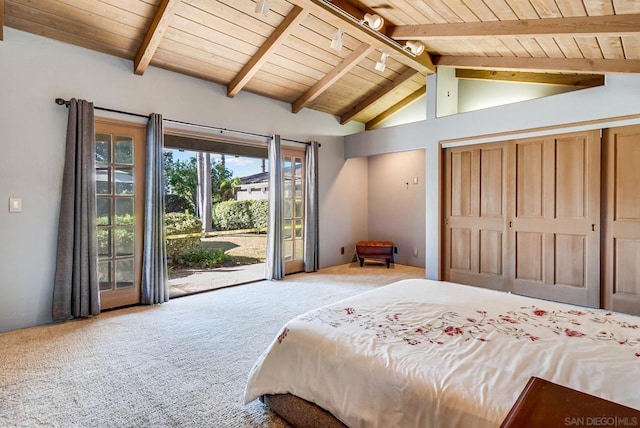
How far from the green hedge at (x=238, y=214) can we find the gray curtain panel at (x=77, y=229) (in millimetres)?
4754

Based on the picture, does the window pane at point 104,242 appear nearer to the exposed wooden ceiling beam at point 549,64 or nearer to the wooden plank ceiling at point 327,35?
the wooden plank ceiling at point 327,35

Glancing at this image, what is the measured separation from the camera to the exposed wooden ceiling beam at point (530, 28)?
2.68 metres

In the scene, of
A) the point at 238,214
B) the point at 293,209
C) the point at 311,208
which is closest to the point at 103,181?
the point at 293,209

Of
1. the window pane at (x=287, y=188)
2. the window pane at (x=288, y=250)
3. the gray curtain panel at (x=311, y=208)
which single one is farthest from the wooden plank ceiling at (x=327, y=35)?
the window pane at (x=288, y=250)

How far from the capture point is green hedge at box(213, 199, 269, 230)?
27.3 ft

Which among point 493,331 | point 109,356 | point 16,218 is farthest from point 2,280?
→ point 493,331

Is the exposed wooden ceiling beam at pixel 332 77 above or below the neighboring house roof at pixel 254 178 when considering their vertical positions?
above

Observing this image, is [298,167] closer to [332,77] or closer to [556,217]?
[332,77]

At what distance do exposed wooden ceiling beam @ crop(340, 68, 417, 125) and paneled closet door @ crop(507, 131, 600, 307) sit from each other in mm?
1971

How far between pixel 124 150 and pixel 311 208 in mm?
2847

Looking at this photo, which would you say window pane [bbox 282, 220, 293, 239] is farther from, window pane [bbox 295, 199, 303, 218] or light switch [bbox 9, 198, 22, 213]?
light switch [bbox 9, 198, 22, 213]

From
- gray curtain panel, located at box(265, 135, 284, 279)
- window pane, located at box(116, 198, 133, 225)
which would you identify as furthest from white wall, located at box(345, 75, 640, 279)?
window pane, located at box(116, 198, 133, 225)

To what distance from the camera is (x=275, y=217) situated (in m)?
5.21

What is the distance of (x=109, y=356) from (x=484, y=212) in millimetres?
4553
